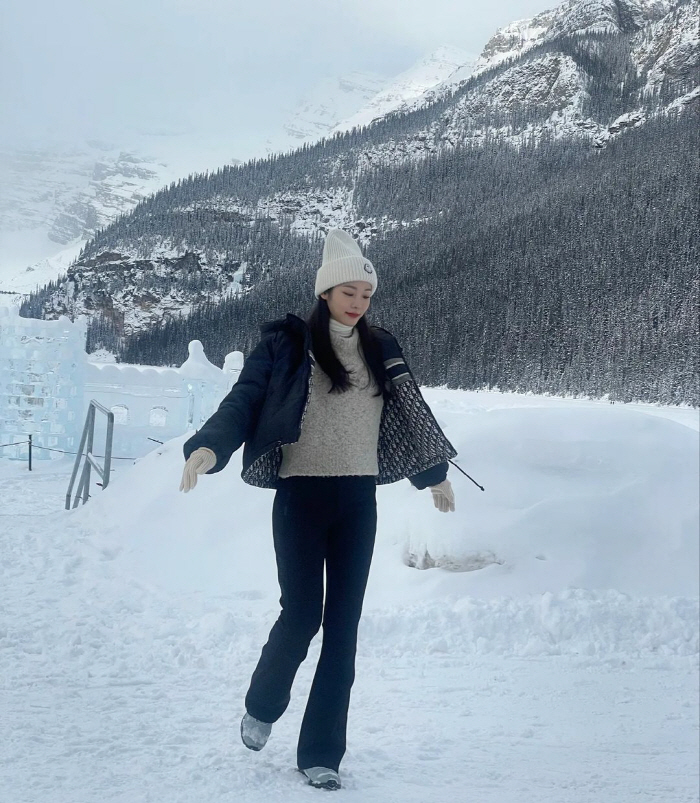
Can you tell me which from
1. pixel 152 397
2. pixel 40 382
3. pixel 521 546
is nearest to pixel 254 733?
pixel 521 546

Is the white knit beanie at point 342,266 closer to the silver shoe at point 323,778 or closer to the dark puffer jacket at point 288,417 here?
the dark puffer jacket at point 288,417

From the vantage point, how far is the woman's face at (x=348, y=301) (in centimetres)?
157

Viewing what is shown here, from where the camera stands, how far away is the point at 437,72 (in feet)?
639

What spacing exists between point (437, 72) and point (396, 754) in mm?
214763

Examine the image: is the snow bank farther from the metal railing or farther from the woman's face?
the metal railing

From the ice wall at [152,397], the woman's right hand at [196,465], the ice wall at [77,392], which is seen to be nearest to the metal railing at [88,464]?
the woman's right hand at [196,465]

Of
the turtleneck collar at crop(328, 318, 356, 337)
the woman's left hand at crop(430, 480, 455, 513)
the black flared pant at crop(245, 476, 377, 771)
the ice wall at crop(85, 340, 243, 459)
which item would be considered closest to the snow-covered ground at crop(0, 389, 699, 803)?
the black flared pant at crop(245, 476, 377, 771)

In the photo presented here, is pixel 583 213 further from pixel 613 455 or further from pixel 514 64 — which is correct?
pixel 514 64

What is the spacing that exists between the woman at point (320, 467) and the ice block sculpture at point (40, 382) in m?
10.3

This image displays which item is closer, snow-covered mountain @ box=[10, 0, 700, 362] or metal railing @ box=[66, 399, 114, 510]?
metal railing @ box=[66, 399, 114, 510]

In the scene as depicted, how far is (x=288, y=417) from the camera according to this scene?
1.43 m

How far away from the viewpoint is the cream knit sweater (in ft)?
4.94

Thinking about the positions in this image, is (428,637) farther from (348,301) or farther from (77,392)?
(77,392)

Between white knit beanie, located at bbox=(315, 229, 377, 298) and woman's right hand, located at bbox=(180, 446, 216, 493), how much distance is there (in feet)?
1.54
